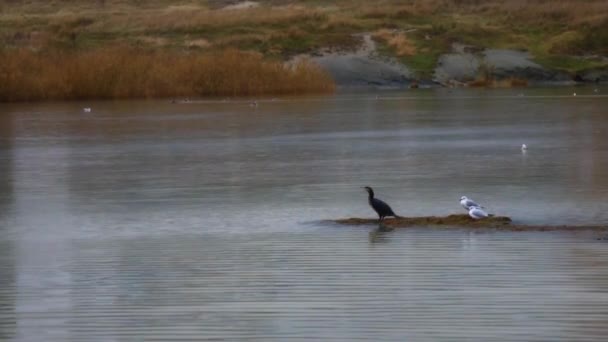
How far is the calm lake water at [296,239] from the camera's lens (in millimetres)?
10328

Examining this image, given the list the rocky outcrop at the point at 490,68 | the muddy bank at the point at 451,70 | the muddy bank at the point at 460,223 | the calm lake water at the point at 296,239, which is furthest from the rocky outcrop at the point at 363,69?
the muddy bank at the point at 460,223

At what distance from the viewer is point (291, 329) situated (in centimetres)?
1005

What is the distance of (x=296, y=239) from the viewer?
14328 millimetres

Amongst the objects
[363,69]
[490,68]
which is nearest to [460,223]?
[363,69]

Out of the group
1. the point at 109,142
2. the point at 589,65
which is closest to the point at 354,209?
the point at 109,142

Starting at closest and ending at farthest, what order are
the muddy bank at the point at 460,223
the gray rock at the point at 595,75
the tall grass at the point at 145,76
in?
the muddy bank at the point at 460,223 → the tall grass at the point at 145,76 → the gray rock at the point at 595,75

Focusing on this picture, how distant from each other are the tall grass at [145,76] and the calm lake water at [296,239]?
14.6 meters

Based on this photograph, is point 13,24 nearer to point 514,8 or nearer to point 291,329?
point 514,8

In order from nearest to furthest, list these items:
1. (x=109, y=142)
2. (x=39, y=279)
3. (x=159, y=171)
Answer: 1. (x=39, y=279)
2. (x=159, y=171)
3. (x=109, y=142)

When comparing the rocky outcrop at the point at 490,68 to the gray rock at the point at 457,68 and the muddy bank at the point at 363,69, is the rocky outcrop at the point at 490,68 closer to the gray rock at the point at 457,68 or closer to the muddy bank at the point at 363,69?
the gray rock at the point at 457,68

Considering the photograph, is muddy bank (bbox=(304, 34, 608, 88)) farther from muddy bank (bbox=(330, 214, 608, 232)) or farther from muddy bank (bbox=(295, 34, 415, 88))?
muddy bank (bbox=(330, 214, 608, 232))

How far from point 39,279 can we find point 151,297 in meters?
1.57

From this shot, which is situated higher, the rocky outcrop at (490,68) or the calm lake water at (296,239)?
the calm lake water at (296,239)

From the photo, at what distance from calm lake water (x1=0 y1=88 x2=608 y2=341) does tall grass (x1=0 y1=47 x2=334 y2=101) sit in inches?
573
